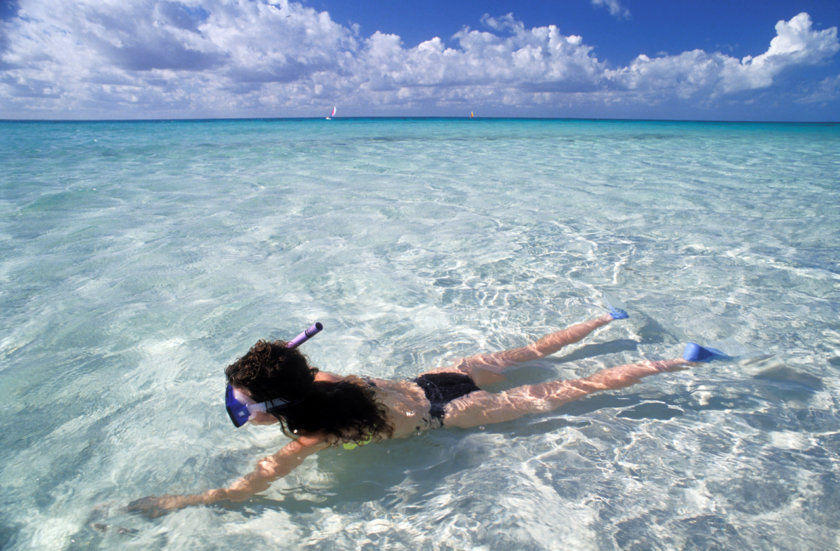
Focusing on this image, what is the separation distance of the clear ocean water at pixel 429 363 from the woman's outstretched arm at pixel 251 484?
0.06 meters

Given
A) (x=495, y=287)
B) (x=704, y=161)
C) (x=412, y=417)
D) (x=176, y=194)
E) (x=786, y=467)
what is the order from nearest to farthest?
1. (x=786, y=467)
2. (x=412, y=417)
3. (x=495, y=287)
4. (x=176, y=194)
5. (x=704, y=161)

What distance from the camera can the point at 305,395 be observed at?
7.07 ft

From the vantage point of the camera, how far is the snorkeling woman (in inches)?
81.4

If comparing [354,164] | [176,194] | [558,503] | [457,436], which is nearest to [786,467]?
[558,503]

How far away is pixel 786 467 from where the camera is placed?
2383 millimetres

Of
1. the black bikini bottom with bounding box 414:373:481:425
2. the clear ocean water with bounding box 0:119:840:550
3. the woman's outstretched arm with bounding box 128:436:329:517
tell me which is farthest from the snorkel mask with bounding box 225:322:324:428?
the black bikini bottom with bounding box 414:373:481:425

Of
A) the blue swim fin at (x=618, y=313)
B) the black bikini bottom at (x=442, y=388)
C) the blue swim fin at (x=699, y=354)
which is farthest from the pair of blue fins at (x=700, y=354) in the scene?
the black bikini bottom at (x=442, y=388)

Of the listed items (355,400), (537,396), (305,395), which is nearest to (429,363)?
(537,396)

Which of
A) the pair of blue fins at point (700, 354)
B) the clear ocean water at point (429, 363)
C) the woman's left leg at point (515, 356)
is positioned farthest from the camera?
the pair of blue fins at point (700, 354)

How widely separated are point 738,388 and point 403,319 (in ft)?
8.25

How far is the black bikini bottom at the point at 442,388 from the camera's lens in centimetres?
273

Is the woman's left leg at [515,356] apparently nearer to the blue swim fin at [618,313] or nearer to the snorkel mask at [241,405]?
the blue swim fin at [618,313]

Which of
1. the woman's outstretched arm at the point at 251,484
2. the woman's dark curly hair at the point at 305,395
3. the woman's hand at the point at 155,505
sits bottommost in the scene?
the woman's hand at the point at 155,505

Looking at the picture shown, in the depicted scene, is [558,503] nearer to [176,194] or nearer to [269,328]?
[269,328]
